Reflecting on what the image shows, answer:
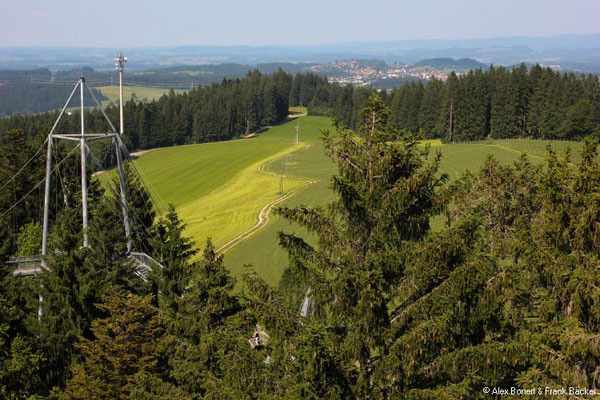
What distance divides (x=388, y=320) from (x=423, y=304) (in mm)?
665

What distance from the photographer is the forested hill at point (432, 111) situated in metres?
91.3

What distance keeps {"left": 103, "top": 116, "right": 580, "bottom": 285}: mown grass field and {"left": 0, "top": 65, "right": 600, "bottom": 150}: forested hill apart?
1004cm

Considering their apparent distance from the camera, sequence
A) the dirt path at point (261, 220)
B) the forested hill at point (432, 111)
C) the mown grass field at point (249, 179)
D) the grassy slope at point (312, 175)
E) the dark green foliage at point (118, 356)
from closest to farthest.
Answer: the dark green foliage at point (118, 356)
the grassy slope at point (312, 175)
the mown grass field at point (249, 179)
the dirt path at point (261, 220)
the forested hill at point (432, 111)

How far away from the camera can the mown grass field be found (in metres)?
42.8

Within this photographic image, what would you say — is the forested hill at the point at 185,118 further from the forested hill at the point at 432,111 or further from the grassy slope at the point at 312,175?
the grassy slope at the point at 312,175

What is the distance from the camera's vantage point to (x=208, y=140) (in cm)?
11688

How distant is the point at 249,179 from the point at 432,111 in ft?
143

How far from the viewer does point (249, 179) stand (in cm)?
6956

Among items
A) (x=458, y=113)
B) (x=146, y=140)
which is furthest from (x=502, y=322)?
(x=146, y=140)

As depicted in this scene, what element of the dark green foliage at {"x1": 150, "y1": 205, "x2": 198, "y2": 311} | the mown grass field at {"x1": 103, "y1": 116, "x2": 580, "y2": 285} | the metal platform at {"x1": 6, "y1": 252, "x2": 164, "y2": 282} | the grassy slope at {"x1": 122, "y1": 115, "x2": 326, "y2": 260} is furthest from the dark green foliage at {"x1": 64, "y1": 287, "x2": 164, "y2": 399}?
the grassy slope at {"x1": 122, "y1": 115, "x2": 326, "y2": 260}

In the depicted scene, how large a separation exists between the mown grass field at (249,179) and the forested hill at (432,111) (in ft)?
32.9

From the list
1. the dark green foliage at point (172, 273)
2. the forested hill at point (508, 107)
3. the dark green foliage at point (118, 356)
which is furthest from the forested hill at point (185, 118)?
the dark green foliage at point (118, 356)

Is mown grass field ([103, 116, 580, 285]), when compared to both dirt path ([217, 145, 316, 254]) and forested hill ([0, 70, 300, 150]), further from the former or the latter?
forested hill ([0, 70, 300, 150])

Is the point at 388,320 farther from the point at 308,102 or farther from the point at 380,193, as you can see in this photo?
the point at 308,102
